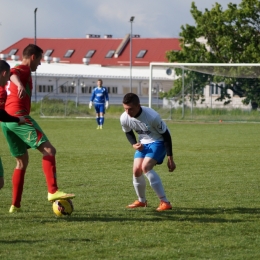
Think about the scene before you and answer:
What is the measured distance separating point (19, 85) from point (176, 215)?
2260mm

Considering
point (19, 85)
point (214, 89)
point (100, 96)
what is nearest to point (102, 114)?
point (100, 96)

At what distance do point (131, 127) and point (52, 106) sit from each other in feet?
104

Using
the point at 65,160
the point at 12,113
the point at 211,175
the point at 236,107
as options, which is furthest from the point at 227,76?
the point at 12,113

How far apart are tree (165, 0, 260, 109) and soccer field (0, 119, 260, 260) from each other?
2868cm

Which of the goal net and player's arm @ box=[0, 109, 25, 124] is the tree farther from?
player's arm @ box=[0, 109, 25, 124]

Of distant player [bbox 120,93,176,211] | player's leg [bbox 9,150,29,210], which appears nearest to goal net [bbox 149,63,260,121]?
distant player [bbox 120,93,176,211]

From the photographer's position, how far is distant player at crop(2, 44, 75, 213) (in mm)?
7909

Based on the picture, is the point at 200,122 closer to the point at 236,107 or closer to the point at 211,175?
the point at 236,107

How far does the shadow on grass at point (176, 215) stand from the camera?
25.5ft

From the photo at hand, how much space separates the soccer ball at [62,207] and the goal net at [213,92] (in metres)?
22.6

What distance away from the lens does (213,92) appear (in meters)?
32.1

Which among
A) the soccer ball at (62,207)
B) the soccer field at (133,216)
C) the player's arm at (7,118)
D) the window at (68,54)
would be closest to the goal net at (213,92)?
the soccer field at (133,216)

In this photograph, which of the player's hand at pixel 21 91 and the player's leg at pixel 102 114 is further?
the player's leg at pixel 102 114

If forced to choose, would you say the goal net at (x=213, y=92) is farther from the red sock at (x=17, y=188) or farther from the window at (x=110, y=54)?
the window at (x=110, y=54)
